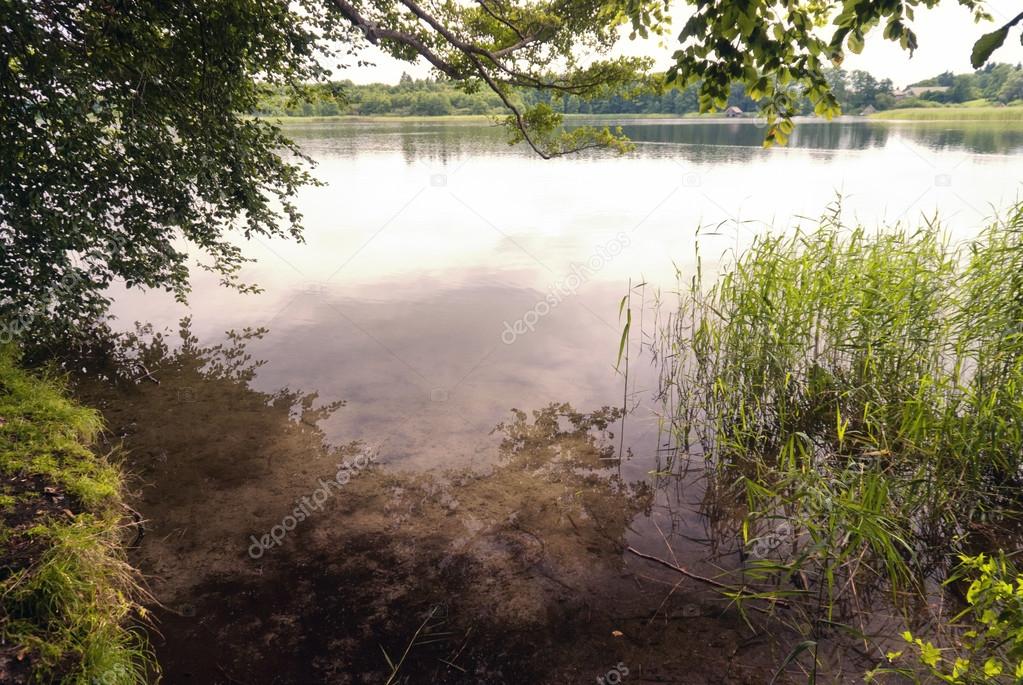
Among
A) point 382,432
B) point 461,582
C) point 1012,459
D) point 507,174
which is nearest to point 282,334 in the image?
point 382,432

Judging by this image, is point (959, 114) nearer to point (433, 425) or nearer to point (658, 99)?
point (658, 99)

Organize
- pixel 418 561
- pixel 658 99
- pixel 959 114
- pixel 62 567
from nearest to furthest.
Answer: pixel 62 567 → pixel 418 561 → pixel 959 114 → pixel 658 99

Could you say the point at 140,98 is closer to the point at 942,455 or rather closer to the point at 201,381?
the point at 201,381

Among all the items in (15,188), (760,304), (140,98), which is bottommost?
(760,304)

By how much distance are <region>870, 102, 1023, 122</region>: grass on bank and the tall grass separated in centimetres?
4738

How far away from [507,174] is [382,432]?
1829 cm

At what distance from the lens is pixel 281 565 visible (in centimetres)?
407

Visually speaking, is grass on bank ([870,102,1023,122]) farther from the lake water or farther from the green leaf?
the green leaf

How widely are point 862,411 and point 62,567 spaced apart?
19.7ft

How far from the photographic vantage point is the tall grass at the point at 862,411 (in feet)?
12.5

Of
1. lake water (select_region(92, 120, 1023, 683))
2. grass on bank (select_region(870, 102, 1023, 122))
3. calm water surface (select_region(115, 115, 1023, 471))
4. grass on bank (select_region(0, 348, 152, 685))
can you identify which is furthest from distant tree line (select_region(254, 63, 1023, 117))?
grass on bank (select_region(0, 348, 152, 685))

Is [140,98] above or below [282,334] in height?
above

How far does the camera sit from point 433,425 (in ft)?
19.6

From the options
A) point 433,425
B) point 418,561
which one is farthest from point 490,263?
point 418,561
